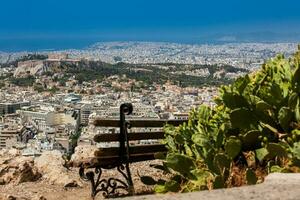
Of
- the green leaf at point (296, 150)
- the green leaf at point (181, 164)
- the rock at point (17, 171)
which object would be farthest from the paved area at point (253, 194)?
the rock at point (17, 171)

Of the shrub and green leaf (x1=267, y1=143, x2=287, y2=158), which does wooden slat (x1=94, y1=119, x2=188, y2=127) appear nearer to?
the shrub

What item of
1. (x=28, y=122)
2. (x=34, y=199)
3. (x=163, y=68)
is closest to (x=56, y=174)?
(x=34, y=199)

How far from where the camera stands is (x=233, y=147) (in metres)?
3.52

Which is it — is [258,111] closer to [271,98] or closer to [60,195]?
[271,98]

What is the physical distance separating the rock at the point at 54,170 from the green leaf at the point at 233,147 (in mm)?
2800

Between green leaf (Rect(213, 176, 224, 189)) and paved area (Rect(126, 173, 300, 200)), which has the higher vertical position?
paved area (Rect(126, 173, 300, 200))

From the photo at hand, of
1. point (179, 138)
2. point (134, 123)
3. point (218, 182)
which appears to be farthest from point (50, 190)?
point (218, 182)

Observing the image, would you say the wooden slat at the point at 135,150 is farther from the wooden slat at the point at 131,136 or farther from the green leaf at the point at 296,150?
the green leaf at the point at 296,150

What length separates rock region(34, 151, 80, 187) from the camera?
6.11 metres

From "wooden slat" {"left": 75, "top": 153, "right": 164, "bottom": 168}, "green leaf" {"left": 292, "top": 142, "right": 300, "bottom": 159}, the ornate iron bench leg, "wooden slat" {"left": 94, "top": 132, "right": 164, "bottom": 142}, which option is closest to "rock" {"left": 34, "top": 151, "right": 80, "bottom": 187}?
the ornate iron bench leg

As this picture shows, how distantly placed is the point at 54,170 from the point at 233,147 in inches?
128

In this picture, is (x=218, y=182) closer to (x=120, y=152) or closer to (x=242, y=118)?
(x=242, y=118)

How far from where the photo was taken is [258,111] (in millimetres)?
3715

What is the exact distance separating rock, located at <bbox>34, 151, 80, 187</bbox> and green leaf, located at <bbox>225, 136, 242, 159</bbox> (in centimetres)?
280
